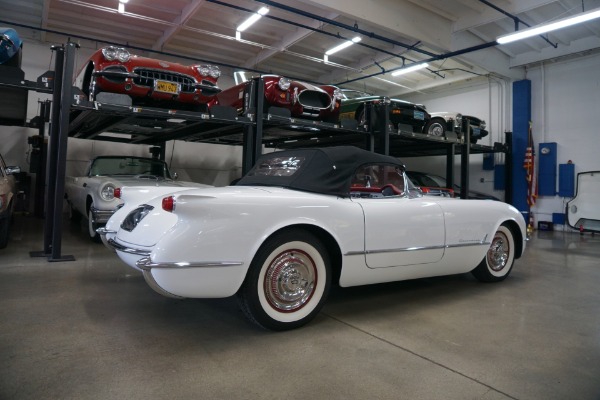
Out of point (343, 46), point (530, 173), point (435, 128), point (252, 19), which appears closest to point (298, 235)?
point (435, 128)

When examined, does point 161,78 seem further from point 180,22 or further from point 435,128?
point 435,128

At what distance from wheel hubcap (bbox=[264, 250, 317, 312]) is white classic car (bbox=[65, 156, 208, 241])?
3.11 m

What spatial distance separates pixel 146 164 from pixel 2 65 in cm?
269

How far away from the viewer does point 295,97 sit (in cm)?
630

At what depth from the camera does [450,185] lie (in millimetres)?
9328

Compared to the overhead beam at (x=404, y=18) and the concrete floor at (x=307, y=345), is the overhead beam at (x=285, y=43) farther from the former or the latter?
the concrete floor at (x=307, y=345)

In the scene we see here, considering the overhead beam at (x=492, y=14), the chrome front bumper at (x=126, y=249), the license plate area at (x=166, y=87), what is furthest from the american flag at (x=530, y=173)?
the chrome front bumper at (x=126, y=249)

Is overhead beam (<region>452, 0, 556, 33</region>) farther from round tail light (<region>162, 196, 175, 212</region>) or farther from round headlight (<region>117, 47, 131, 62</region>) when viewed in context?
round tail light (<region>162, 196, 175, 212</region>)

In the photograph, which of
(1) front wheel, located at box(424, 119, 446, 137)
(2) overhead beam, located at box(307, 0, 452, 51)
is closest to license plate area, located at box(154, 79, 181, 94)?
(2) overhead beam, located at box(307, 0, 452, 51)

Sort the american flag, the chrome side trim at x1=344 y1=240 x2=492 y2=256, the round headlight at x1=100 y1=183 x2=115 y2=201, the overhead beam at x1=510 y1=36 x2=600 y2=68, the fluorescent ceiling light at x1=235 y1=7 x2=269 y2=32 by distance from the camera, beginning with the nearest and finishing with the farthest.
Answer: the chrome side trim at x1=344 y1=240 x2=492 y2=256, the round headlight at x1=100 y1=183 x2=115 y2=201, the fluorescent ceiling light at x1=235 y1=7 x2=269 y2=32, the overhead beam at x1=510 y1=36 x2=600 y2=68, the american flag

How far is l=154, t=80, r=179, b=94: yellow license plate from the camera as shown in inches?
200

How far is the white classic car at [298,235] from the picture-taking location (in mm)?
2266

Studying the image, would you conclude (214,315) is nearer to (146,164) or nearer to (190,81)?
(190,81)

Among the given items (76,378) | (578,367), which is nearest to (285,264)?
(76,378)
